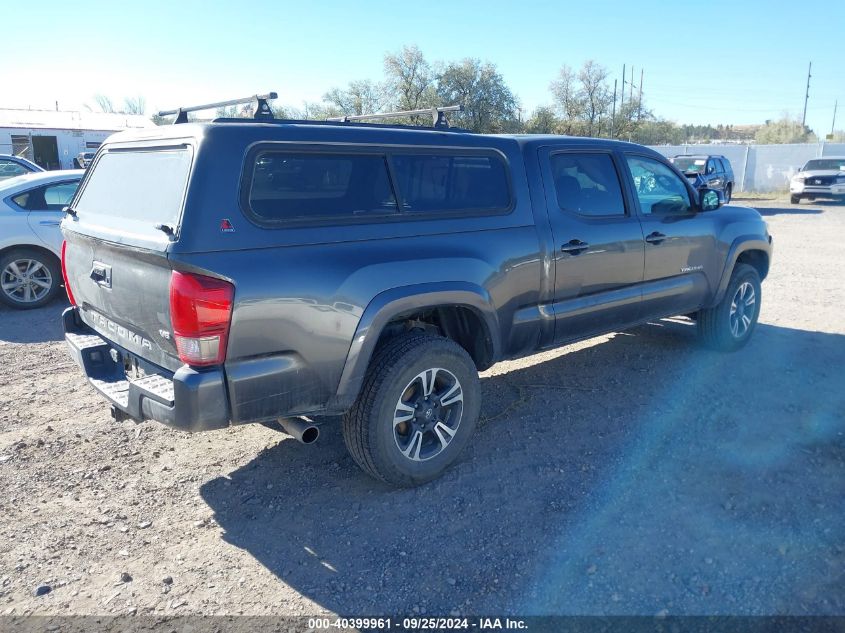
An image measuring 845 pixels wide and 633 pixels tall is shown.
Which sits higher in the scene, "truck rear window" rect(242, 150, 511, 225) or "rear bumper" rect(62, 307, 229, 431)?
"truck rear window" rect(242, 150, 511, 225)

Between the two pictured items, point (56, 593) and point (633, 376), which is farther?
point (633, 376)

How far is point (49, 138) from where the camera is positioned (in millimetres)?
31094

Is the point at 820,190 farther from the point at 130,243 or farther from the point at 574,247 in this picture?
the point at 130,243

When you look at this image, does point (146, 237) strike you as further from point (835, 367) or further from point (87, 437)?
point (835, 367)

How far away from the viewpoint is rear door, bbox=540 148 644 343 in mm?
4535

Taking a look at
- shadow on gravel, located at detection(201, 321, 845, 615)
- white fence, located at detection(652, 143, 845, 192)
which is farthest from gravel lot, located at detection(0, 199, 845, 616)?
white fence, located at detection(652, 143, 845, 192)

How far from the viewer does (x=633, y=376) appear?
18.6 feet

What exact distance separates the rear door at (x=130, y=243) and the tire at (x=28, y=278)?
4388 mm

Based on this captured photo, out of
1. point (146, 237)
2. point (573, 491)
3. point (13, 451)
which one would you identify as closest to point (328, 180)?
point (146, 237)

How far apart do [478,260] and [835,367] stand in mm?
3798

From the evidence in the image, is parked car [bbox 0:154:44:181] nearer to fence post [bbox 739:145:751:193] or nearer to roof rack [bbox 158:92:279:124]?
roof rack [bbox 158:92:279:124]

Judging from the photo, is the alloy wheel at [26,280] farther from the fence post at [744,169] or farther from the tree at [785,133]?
the tree at [785,133]

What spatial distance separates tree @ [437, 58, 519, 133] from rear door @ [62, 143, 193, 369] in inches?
1180

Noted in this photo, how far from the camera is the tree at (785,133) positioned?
54.8 metres
